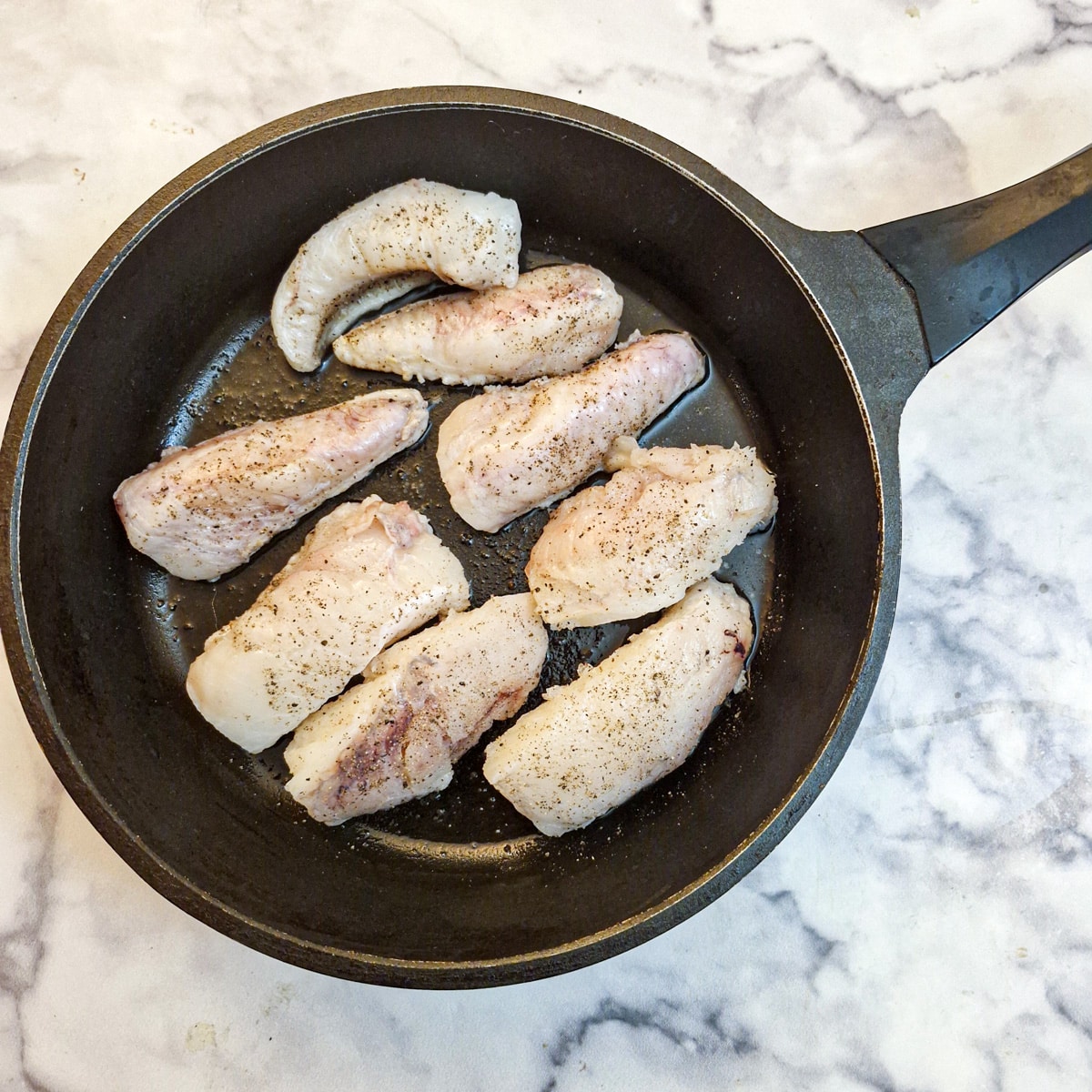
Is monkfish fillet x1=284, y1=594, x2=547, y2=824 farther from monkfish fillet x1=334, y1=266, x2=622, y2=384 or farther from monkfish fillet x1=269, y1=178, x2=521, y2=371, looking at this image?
monkfish fillet x1=269, y1=178, x2=521, y2=371

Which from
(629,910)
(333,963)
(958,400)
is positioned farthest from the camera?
(958,400)

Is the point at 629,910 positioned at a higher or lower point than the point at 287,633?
lower

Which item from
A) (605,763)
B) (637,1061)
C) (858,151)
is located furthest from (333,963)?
(858,151)

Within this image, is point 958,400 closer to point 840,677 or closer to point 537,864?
point 840,677

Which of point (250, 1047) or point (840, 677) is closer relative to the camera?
point (840, 677)

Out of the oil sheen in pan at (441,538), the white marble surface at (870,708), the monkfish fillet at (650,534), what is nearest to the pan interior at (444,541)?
the oil sheen in pan at (441,538)

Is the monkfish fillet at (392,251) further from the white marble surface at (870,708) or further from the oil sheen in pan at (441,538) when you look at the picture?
the white marble surface at (870,708)

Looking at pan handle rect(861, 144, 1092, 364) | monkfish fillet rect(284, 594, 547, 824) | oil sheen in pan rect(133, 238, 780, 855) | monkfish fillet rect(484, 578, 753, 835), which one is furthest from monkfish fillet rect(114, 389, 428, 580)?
pan handle rect(861, 144, 1092, 364)

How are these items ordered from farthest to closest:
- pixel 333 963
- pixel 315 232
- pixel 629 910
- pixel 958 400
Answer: pixel 958 400, pixel 315 232, pixel 629 910, pixel 333 963
